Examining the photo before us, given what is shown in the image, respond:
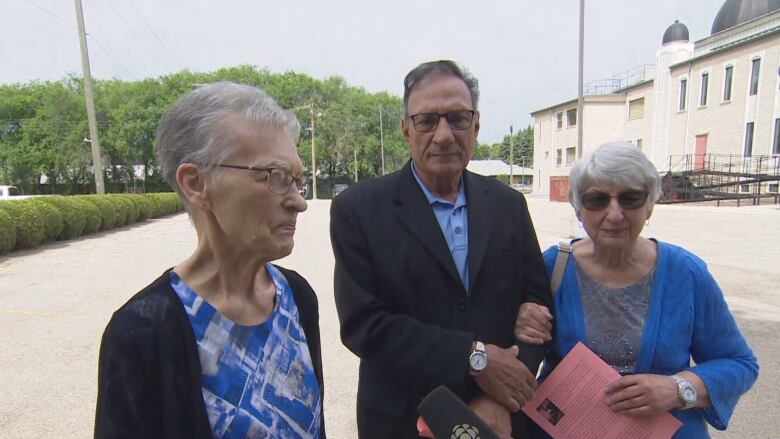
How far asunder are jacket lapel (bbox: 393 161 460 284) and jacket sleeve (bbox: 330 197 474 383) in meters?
0.18

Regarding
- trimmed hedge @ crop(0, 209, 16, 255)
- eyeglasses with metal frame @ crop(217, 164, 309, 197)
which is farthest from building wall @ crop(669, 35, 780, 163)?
trimmed hedge @ crop(0, 209, 16, 255)

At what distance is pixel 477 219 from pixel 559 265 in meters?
0.41

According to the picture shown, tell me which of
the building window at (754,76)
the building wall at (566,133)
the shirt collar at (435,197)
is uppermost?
the building window at (754,76)

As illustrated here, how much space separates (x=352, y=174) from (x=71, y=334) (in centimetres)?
4866

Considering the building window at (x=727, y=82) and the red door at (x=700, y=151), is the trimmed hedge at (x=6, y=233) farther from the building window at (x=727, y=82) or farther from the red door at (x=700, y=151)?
the building window at (x=727, y=82)

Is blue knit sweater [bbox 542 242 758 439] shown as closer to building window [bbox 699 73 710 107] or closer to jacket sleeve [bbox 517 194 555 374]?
jacket sleeve [bbox 517 194 555 374]

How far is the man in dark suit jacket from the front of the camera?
66.2 inches

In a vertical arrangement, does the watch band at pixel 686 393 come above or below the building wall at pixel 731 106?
below

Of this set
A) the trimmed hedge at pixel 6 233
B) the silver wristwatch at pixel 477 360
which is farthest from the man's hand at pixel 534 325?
the trimmed hedge at pixel 6 233

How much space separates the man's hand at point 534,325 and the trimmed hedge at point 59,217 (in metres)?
7.48

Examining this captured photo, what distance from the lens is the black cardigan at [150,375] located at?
3.69 feet

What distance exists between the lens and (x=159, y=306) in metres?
1.21

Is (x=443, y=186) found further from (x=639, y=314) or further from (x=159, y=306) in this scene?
(x=159, y=306)

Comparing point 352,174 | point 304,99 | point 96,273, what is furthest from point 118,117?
point 96,273
